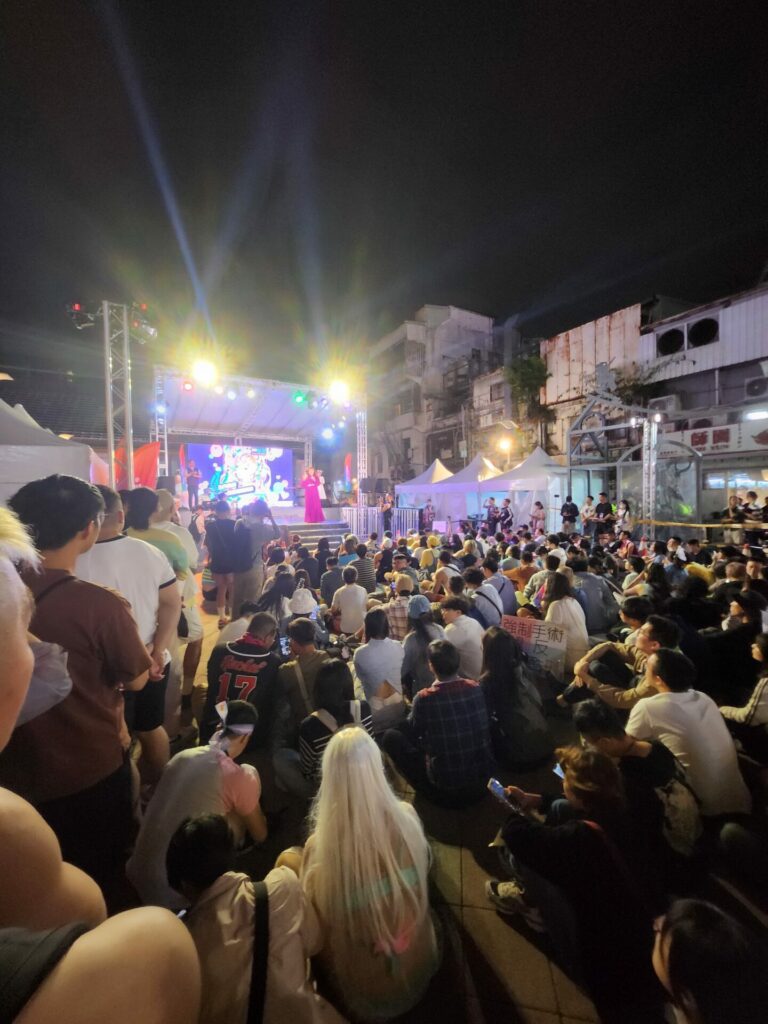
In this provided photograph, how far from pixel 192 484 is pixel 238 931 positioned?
1676 centimetres

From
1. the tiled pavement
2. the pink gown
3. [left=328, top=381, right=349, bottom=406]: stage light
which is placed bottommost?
the tiled pavement

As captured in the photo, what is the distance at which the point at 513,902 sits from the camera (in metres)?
2.07

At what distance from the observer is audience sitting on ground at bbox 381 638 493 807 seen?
8.65 feet

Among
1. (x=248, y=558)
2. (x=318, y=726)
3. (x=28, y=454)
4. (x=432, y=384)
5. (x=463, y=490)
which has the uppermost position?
(x=432, y=384)

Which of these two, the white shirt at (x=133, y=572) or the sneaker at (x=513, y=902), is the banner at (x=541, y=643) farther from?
the white shirt at (x=133, y=572)

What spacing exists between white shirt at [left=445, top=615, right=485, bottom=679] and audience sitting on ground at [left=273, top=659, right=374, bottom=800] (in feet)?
4.06

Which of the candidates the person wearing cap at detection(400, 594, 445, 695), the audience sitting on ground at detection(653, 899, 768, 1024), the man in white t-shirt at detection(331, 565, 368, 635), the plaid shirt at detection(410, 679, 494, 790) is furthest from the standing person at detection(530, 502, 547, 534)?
the audience sitting on ground at detection(653, 899, 768, 1024)

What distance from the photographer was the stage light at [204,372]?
10.9 metres

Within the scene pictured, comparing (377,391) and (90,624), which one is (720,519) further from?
(377,391)

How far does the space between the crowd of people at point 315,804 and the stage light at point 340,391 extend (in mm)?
10136

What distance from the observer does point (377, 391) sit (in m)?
31.1

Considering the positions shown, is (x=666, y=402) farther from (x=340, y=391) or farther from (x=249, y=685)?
(x=249, y=685)

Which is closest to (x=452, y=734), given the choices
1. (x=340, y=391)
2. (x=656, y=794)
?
(x=656, y=794)

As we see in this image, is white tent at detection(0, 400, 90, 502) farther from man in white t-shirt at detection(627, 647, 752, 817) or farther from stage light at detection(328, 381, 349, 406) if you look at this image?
stage light at detection(328, 381, 349, 406)
